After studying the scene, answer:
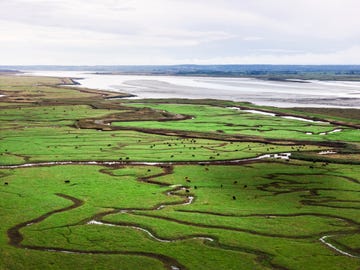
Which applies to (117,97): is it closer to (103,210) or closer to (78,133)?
(78,133)

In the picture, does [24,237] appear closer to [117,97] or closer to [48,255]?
[48,255]

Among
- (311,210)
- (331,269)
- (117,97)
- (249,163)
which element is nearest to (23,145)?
(249,163)

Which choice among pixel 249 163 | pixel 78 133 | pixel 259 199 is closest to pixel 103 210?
pixel 259 199

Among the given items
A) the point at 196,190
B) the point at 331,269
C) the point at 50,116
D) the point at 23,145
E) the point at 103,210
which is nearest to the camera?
the point at 331,269

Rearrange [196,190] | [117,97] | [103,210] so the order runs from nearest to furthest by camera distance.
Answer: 1. [103,210]
2. [196,190]
3. [117,97]

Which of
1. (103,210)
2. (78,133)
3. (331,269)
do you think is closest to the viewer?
(331,269)

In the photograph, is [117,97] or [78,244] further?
[117,97]
